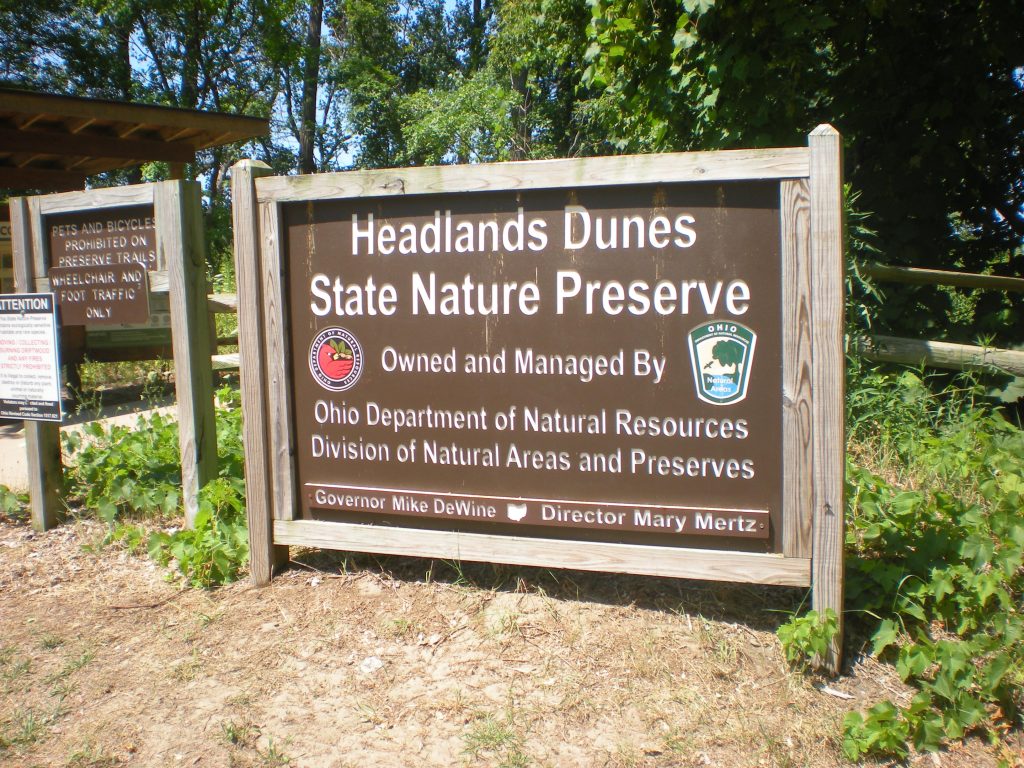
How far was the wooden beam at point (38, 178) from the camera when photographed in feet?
29.3

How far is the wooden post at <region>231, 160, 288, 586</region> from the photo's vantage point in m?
3.52

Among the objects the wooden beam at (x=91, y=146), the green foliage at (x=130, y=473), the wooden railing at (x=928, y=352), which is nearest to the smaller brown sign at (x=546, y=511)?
the green foliage at (x=130, y=473)

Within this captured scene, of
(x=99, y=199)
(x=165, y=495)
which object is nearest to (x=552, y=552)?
(x=165, y=495)

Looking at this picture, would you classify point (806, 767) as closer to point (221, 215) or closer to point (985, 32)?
point (985, 32)

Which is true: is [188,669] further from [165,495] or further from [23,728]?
[165,495]

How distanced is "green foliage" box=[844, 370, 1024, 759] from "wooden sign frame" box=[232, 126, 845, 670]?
0.29 meters

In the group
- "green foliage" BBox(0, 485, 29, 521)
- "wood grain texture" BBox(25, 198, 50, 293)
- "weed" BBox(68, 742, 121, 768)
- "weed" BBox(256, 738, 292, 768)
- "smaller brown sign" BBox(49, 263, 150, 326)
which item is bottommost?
"weed" BBox(68, 742, 121, 768)

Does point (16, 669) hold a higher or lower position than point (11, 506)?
lower

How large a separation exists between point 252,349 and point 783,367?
2085 millimetres

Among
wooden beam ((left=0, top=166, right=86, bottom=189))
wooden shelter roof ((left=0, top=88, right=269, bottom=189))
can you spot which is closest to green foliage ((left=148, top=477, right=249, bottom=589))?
wooden shelter roof ((left=0, top=88, right=269, bottom=189))

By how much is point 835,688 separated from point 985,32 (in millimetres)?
5018

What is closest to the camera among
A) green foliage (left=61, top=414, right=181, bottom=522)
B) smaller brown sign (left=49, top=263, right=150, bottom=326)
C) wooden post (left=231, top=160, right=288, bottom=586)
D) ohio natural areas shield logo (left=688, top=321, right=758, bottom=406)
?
ohio natural areas shield logo (left=688, top=321, right=758, bottom=406)

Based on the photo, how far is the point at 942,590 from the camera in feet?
9.64

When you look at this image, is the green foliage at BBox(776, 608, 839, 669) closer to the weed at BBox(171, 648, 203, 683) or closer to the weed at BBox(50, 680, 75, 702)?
the weed at BBox(171, 648, 203, 683)
